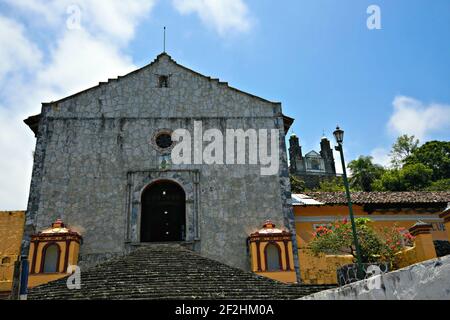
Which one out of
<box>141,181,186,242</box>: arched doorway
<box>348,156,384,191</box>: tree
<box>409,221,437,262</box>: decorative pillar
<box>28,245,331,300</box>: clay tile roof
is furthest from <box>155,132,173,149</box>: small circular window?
<box>348,156,384,191</box>: tree

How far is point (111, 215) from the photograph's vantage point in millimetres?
15461

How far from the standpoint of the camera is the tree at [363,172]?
48.5 m

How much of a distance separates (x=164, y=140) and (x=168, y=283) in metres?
9.12

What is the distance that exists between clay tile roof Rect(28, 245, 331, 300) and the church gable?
27.1 ft

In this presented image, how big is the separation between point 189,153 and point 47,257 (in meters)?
6.15

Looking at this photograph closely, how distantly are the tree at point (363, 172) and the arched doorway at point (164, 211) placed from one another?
34.3 metres

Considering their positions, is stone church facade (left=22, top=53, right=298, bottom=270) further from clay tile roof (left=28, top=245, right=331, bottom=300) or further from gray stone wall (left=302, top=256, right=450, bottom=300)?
gray stone wall (left=302, top=256, right=450, bottom=300)

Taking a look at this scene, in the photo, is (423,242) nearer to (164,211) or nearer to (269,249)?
(269,249)

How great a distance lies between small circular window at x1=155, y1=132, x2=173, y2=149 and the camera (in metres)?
16.7

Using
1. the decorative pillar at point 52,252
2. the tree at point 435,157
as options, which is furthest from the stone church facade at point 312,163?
the decorative pillar at point 52,252

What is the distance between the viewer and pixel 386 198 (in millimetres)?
18141

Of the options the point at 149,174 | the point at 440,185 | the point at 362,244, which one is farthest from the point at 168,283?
the point at 440,185

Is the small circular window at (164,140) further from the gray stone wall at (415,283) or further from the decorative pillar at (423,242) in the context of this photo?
the gray stone wall at (415,283)
